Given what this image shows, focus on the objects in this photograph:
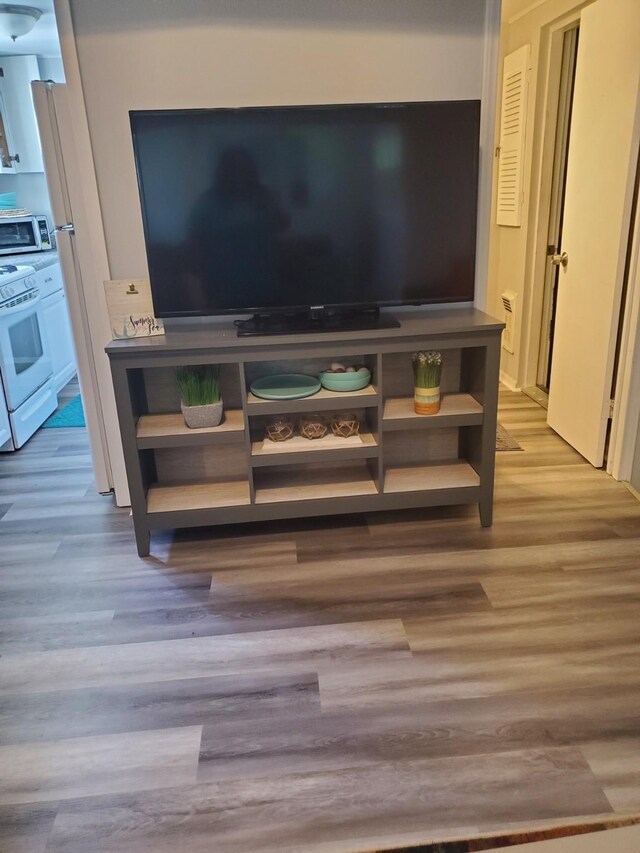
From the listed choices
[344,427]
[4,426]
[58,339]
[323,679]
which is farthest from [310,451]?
[58,339]

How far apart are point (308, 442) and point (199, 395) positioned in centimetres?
46

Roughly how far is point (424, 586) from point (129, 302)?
153 cm

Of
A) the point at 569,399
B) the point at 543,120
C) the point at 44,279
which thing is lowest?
the point at 569,399

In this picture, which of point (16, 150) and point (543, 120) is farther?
point (16, 150)

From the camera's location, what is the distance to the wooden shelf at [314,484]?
8.33 feet

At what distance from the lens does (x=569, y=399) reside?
131 inches

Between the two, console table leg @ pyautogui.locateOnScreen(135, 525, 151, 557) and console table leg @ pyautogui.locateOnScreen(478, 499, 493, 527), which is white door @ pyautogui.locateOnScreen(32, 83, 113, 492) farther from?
console table leg @ pyautogui.locateOnScreen(478, 499, 493, 527)

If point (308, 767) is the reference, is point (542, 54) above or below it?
above

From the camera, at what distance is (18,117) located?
16.3 ft

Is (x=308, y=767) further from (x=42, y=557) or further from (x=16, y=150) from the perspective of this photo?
(x=16, y=150)

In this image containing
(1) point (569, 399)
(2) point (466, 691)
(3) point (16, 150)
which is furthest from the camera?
(3) point (16, 150)

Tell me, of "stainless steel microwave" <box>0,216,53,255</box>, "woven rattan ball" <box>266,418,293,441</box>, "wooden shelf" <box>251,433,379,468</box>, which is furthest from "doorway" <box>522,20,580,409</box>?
"stainless steel microwave" <box>0,216,53,255</box>

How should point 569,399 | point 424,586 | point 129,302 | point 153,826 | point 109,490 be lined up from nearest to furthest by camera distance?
point 153,826 → point 424,586 → point 129,302 → point 109,490 → point 569,399

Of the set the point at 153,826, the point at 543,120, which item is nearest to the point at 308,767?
the point at 153,826
